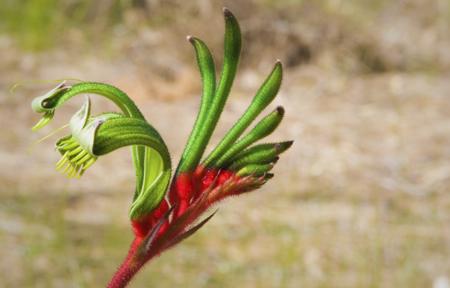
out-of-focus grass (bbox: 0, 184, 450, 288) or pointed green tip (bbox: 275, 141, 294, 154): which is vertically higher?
out-of-focus grass (bbox: 0, 184, 450, 288)

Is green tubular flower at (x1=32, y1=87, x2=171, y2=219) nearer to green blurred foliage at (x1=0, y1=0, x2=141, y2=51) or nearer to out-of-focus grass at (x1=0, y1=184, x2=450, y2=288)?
out-of-focus grass at (x1=0, y1=184, x2=450, y2=288)

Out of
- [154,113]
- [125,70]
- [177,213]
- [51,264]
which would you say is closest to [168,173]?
[177,213]

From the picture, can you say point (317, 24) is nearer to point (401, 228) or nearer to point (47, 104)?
point (401, 228)

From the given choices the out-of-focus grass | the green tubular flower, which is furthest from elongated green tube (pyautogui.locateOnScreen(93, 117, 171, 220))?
the out-of-focus grass

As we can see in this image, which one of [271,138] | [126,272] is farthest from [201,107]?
[271,138]

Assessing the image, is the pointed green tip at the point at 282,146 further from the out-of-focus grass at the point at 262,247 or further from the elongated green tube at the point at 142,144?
the out-of-focus grass at the point at 262,247

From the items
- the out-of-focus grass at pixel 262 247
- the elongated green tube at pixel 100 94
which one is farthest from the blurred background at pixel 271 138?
the elongated green tube at pixel 100 94
